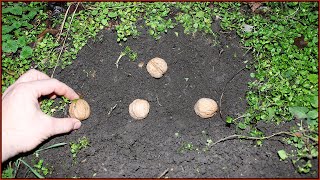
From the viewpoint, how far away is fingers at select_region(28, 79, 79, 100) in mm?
3305

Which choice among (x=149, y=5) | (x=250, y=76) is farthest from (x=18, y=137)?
(x=250, y=76)

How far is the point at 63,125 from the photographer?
11.1 ft

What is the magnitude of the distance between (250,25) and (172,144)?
2005 mm

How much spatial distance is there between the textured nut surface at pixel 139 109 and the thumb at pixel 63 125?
64cm

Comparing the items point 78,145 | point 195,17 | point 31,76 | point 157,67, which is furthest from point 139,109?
point 195,17

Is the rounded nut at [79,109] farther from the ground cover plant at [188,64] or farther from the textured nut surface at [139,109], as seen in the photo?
the textured nut surface at [139,109]

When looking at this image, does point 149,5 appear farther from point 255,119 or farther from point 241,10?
point 255,119

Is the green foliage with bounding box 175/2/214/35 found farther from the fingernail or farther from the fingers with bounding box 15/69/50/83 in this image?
the fingers with bounding box 15/69/50/83

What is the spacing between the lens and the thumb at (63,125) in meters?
3.27

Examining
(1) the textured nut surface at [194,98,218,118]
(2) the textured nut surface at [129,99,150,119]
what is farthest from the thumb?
(1) the textured nut surface at [194,98,218,118]

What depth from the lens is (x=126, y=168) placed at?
3432 mm

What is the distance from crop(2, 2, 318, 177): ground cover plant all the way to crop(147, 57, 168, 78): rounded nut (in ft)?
0.39

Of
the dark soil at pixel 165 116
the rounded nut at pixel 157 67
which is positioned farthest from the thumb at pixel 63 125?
the rounded nut at pixel 157 67

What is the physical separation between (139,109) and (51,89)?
39.8 inches
